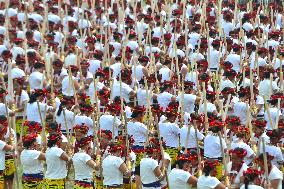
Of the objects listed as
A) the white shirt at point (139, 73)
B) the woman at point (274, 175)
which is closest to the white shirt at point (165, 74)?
the white shirt at point (139, 73)

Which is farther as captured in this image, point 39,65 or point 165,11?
point 165,11

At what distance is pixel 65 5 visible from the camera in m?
22.0

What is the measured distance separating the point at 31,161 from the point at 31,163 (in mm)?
60

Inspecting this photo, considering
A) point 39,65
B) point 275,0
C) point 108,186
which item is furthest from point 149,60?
point 275,0

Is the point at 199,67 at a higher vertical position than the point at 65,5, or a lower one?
lower

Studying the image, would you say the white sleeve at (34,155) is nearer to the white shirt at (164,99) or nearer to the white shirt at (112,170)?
the white shirt at (112,170)

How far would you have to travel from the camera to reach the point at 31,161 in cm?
1259

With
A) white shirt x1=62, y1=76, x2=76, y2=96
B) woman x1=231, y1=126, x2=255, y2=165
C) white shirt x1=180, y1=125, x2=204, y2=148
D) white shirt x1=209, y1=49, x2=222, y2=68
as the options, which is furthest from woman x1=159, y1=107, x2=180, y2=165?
white shirt x1=209, y1=49, x2=222, y2=68

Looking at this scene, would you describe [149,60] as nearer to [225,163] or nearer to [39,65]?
[39,65]

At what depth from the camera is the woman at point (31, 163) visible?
12.5 meters

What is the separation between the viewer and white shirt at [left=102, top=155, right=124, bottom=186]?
12.0 meters

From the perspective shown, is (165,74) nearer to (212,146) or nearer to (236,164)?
(212,146)

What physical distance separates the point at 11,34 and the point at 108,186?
29.1ft

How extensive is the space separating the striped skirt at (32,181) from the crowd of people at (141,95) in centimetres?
2
